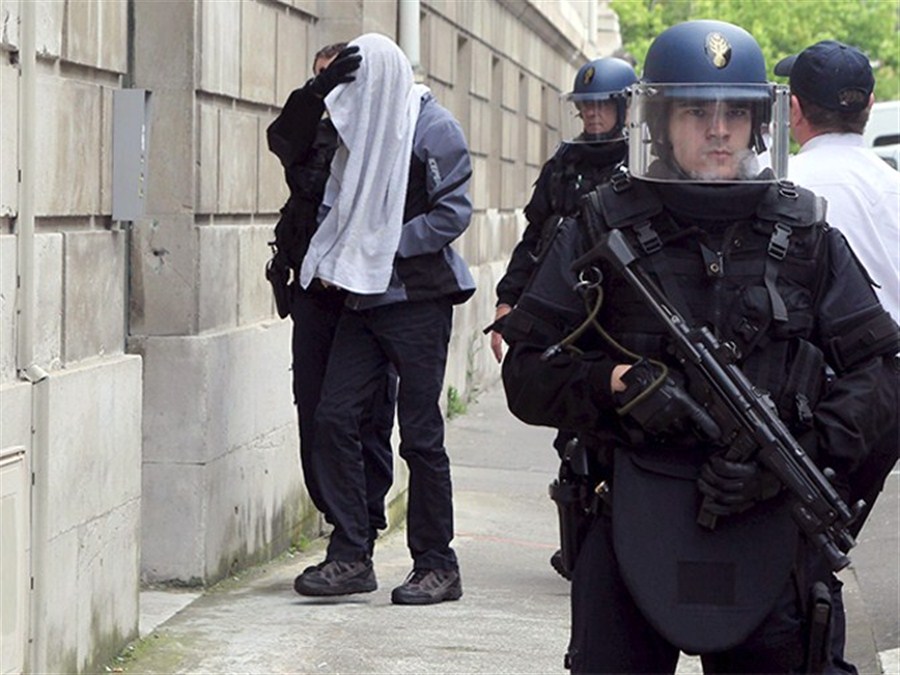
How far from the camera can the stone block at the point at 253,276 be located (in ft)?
24.1

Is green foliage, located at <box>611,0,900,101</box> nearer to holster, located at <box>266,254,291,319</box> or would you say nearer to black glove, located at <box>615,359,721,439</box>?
holster, located at <box>266,254,291,319</box>

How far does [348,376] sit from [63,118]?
1.70 m

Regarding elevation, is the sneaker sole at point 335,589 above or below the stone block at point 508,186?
below

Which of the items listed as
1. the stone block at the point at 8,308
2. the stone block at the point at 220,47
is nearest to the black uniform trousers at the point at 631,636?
the stone block at the point at 8,308

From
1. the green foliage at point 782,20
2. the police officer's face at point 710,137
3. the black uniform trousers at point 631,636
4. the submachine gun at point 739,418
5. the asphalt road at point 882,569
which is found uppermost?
the green foliage at point 782,20

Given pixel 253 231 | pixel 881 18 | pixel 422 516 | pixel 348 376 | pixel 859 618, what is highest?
pixel 881 18

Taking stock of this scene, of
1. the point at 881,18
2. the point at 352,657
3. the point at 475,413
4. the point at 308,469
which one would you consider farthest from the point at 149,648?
the point at 881,18

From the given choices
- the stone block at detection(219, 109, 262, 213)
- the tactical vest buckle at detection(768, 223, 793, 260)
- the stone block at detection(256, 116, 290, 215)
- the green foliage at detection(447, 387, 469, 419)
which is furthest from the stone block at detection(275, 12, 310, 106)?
the green foliage at detection(447, 387, 469, 419)

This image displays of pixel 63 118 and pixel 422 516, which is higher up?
pixel 63 118

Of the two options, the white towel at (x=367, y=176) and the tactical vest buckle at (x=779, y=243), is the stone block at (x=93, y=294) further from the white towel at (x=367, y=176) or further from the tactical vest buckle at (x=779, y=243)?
the tactical vest buckle at (x=779, y=243)

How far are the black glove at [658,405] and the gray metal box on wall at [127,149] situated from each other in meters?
2.47

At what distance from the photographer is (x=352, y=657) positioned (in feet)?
20.0

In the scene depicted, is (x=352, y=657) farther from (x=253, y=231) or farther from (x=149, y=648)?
(x=253, y=231)

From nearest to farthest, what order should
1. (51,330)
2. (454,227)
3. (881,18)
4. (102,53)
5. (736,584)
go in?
(736,584)
(51,330)
(102,53)
(454,227)
(881,18)
